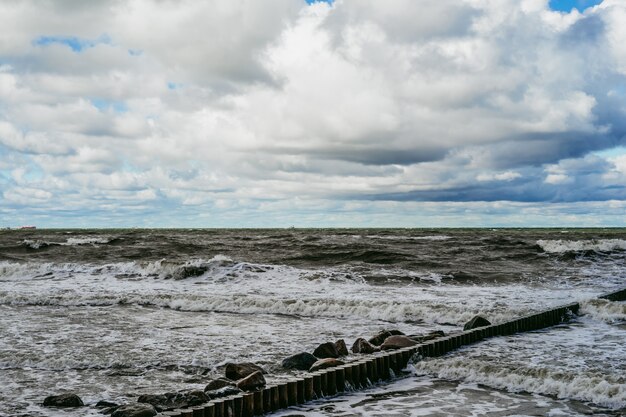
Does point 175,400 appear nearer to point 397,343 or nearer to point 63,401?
point 63,401

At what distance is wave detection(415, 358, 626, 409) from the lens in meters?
7.58

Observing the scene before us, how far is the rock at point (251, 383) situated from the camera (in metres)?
→ 7.65

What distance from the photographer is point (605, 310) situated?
14.8 m

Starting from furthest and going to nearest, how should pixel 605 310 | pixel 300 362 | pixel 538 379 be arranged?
pixel 605 310 → pixel 300 362 → pixel 538 379

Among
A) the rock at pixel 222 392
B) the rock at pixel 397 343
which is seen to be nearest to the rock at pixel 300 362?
the rock at pixel 397 343

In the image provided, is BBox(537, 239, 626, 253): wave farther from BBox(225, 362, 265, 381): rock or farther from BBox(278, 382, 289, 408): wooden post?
BBox(278, 382, 289, 408): wooden post

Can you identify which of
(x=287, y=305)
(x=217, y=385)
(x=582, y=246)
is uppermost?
(x=582, y=246)

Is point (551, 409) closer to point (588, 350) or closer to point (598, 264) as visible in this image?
point (588, 350)

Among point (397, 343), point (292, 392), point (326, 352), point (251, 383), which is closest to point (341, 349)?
point (326, 352)

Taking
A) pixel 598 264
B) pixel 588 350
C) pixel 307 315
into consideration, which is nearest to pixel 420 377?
pixel 588 350

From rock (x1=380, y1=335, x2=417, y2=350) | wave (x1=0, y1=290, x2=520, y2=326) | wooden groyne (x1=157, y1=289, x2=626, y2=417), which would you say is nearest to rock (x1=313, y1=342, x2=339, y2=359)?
rock (x1=380, y1=335, x2=417, y2=350)

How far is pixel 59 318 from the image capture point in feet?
48.9

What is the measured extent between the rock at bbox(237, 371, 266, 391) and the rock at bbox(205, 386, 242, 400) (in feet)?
0.55

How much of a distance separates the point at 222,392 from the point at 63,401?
208cm
